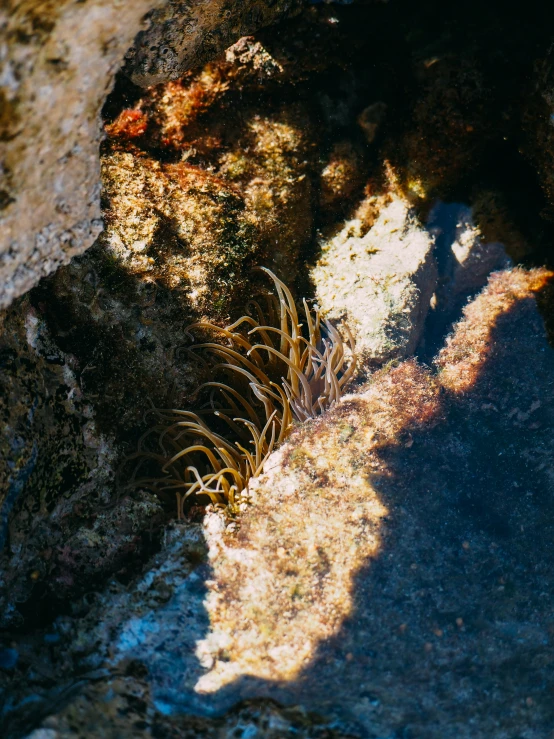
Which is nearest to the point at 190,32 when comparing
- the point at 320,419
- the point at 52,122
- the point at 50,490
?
the point at 52,122

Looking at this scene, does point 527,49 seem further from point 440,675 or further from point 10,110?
point 440,675

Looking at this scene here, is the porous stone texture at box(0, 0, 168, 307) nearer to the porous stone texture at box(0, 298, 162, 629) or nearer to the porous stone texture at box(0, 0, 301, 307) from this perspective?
the porous stone texture at box(0, 0, 301, 307)

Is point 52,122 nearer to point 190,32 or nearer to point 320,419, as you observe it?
point 190,32

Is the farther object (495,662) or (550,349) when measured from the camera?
(550,349)

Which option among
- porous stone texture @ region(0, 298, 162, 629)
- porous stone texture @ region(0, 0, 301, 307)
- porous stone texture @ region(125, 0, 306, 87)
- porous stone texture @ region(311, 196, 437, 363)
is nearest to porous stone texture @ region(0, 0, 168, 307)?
porous stone texture @ region(0, 0, 301, 307)

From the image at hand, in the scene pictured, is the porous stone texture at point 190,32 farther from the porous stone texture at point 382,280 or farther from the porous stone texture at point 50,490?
the porous stone texture at point 50,490

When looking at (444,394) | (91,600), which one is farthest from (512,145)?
(91,600)
